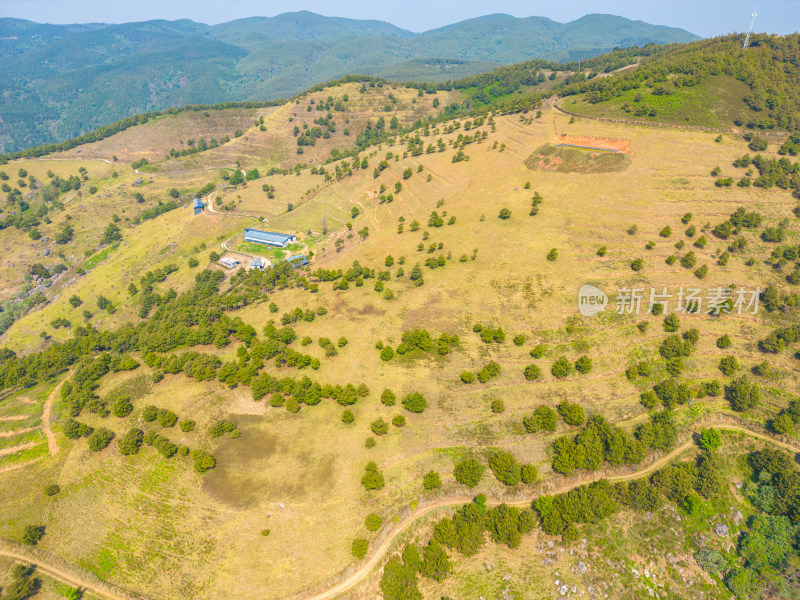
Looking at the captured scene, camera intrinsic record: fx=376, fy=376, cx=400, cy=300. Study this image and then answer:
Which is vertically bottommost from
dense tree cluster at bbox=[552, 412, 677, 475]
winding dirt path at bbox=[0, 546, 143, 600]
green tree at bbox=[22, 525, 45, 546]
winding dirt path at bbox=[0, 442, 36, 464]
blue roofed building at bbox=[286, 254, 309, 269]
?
winding dirt path at bbox=[0, 546, 143, 600]

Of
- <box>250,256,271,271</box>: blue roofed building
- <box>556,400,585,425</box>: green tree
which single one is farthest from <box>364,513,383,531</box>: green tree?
<box>250,256,271,271</box>: blue roofed building

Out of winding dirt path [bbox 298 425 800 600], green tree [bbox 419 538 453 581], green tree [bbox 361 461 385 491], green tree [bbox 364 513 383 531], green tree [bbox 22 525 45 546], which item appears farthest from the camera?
green tree [bbox 361 461 385 491]

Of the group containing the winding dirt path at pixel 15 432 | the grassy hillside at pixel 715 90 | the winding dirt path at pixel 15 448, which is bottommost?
the winding dirt path at pixel 15 448

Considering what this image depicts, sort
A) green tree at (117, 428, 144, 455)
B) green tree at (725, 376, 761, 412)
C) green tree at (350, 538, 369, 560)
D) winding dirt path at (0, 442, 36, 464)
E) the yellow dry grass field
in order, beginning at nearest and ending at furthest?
green tree at (350, 538, 369, 560) < the yellow dry grass field < green tree at (117, 428, 144, 455) < green tree at (725, 376, 761, 412) < winding dirt path at (0, 442, 36, 464)

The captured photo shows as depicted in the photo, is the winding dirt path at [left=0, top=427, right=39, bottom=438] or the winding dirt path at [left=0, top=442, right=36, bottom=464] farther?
the winding dirt path at [left=0, top=427, right=39, bottom=438]

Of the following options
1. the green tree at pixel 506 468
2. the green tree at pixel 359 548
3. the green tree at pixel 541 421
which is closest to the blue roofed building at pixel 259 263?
the green tree at pixel 359 548

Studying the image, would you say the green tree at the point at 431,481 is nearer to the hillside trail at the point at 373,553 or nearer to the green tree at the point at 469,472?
the hillside trail at the point at 373,553

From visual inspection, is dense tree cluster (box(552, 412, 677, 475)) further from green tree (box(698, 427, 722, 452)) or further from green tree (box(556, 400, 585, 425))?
green tree (box(698, 427, 722, 452))
